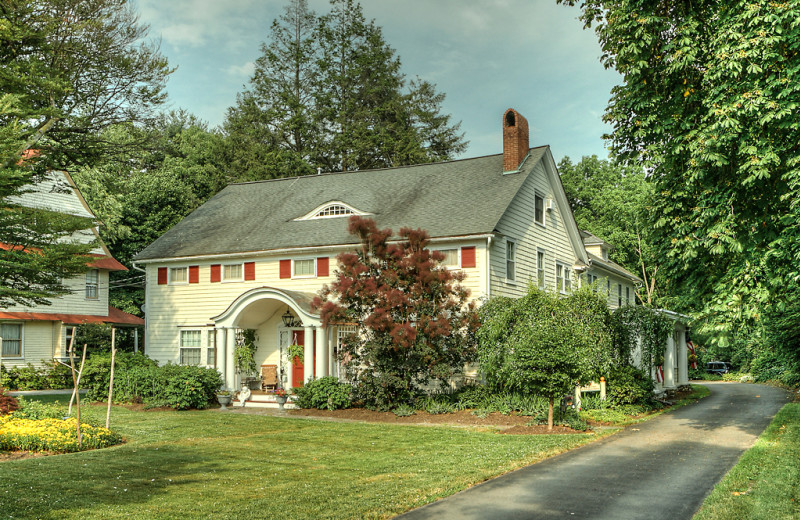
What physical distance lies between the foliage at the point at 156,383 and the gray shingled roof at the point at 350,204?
5119 mm

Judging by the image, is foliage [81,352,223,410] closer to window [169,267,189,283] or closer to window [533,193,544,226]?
window [169,267,189,283]

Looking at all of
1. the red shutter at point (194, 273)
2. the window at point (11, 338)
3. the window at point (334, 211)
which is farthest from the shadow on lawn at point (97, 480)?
the window at point (11, 338)

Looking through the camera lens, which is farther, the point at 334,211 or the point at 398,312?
the point at 334,211

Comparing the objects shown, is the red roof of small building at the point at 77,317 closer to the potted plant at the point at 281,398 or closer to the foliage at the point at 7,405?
the potted plant at the point at 281,398

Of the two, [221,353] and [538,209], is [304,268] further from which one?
[538,209]

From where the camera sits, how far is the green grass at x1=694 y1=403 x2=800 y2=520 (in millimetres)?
7512

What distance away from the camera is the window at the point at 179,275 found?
25.7m

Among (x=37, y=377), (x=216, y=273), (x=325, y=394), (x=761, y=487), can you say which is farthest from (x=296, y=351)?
(x=761, y=487)

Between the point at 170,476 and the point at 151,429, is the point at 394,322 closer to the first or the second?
the point at 151,429

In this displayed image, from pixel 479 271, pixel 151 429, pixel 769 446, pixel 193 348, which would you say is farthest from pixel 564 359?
pixel 193 348

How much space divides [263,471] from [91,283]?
26285 mm

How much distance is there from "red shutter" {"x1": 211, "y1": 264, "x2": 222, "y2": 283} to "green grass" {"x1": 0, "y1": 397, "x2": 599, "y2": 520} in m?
9.62

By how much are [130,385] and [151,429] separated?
7.04m

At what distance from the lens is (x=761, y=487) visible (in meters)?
8.71
